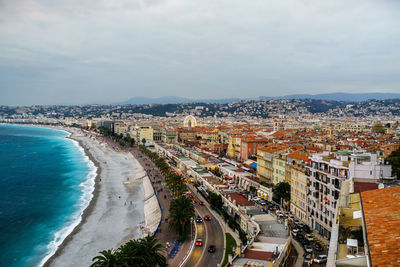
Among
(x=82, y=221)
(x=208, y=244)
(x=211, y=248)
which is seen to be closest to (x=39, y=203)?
(x=82, y=221)

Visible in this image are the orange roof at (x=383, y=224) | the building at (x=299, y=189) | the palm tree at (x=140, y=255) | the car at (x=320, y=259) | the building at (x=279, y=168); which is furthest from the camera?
the building at (x=279, y=168)

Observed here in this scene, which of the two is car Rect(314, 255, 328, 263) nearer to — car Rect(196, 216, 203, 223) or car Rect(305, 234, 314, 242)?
car Rect(305, 234, 314, 242)

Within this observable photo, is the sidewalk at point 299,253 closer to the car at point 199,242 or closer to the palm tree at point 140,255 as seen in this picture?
the car at point 199,242

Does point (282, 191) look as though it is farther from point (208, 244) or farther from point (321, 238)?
point (208, 244)

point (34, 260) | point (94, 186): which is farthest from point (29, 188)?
point (34, 260)

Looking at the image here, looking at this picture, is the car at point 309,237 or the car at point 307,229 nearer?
the car at point 309,237

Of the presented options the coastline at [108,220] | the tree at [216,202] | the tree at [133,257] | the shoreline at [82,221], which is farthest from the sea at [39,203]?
the tree at [216,202]
